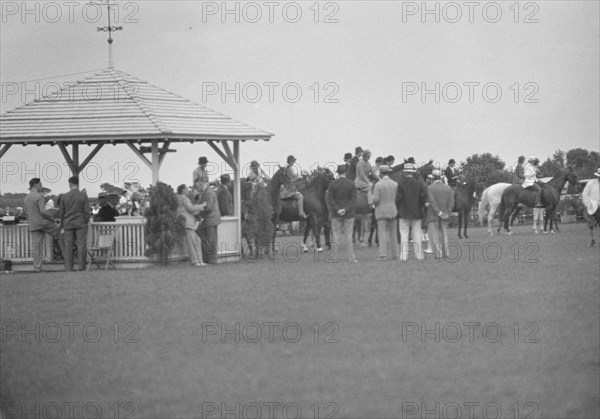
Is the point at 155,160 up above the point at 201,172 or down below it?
above

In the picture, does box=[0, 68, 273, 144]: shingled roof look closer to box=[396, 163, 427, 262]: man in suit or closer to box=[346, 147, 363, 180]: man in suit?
box=[346, 147, 363, 180]: man in suit

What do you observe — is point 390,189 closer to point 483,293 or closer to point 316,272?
point 316,272

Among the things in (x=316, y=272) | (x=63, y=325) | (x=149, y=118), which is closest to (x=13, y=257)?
(x=149, y=118)

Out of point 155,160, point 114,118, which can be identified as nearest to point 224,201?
point 155,160

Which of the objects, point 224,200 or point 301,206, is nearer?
point 224,200

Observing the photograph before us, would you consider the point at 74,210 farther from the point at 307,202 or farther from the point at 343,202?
the point at 307,202

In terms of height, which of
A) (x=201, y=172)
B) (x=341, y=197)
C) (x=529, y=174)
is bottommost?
(x=341, y=197)

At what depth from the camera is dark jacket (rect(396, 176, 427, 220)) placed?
87.7ft

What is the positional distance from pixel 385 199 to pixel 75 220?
662 centimetres

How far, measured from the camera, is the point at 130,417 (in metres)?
11.2

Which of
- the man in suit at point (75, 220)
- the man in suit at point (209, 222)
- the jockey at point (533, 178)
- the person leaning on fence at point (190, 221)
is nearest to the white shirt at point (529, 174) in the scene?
the jockey at point (533, 178)

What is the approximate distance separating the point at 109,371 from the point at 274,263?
50.7 ft

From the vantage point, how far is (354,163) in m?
34.7

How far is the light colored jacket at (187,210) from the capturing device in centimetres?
2794
